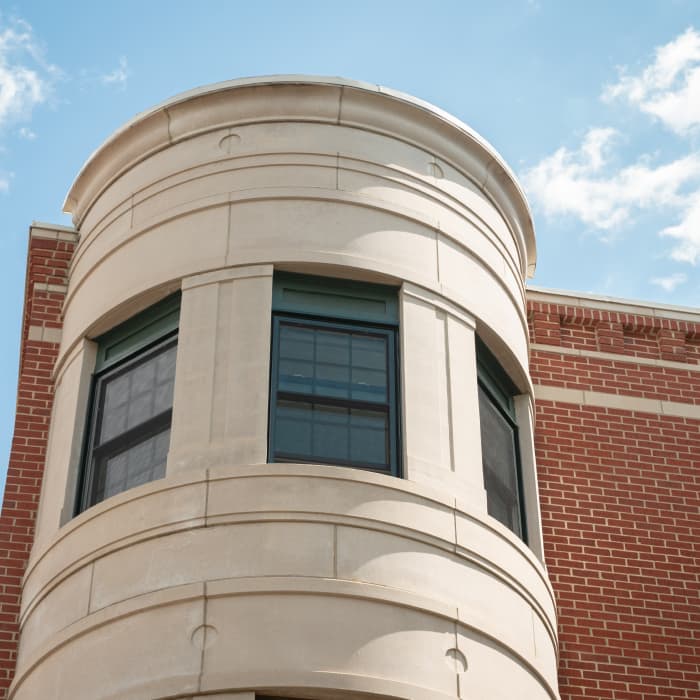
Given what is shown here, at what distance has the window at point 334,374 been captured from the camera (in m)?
12.0

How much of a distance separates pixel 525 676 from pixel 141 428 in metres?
3.89

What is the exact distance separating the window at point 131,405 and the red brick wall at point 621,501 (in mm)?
4080

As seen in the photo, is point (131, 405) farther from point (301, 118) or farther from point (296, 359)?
point (301, 118)

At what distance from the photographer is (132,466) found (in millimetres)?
12469

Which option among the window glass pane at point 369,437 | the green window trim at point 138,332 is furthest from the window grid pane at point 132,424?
the window glass pane at point 369,437

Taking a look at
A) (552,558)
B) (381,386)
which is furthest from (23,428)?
(552,558)

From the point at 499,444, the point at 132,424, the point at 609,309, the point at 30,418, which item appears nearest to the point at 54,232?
the point at 30,418

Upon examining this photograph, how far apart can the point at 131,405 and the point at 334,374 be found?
6.15 ft

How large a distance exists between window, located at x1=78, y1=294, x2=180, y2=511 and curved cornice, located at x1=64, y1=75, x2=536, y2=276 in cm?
201

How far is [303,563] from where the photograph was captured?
11.0 m

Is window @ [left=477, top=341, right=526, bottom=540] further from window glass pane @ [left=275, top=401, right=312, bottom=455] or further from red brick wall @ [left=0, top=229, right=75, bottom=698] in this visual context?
red brick wall @ [left=0, top=229, right=75, bottom=698]

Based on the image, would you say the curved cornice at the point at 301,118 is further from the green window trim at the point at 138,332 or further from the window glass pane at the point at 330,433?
the window glass pane at the point at 330,433

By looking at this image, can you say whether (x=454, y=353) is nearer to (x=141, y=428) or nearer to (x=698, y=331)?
(x=141, y=428)

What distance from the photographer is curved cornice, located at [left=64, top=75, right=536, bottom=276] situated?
1409 cm
